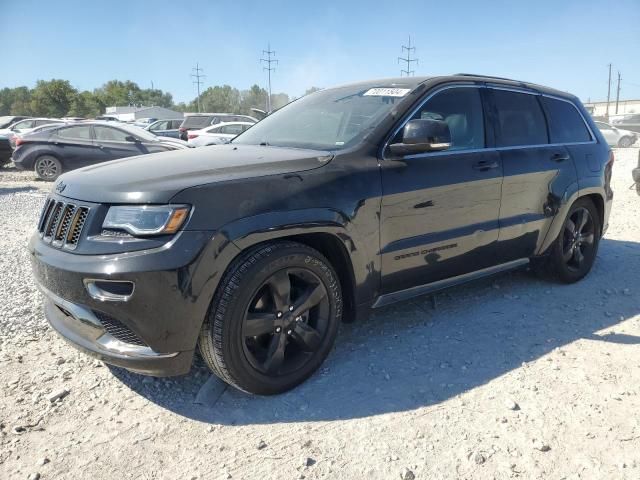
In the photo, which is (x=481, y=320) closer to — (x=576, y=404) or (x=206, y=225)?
(x=576, y=404)

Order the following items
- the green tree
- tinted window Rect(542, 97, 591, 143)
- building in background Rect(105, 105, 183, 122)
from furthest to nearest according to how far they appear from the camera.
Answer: the green tree < building in background Rect(105, 105, 183, 122) < tinted window Rect(542, 97, 591, 143)

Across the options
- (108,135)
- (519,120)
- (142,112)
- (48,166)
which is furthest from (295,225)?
(142,112)

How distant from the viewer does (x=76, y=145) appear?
38.9 ft

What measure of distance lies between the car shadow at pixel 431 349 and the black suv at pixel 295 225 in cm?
19

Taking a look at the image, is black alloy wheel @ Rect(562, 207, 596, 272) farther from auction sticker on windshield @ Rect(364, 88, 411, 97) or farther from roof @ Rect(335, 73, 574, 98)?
auction sticker on windshield @ Rect(364, 88, 411, 97)

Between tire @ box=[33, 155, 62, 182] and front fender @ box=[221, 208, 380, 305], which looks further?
tire @ box=[33, 155, 62, 182]

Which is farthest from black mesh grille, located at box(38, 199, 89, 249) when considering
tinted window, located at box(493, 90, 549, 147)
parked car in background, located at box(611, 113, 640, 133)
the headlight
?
parked car in background, located at box(611, 113, 640, 133)

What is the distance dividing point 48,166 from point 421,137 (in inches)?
453

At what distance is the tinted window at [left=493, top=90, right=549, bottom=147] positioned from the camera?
3911 mm

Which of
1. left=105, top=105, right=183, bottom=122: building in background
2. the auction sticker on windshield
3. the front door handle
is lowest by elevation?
the front door handle

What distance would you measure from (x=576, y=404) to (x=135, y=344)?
2.32m

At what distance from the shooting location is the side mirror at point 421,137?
9.78 feet

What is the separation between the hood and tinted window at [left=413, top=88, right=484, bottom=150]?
41.4 inches

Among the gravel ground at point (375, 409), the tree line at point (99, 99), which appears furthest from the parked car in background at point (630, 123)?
the tree line at point (99, 99)
